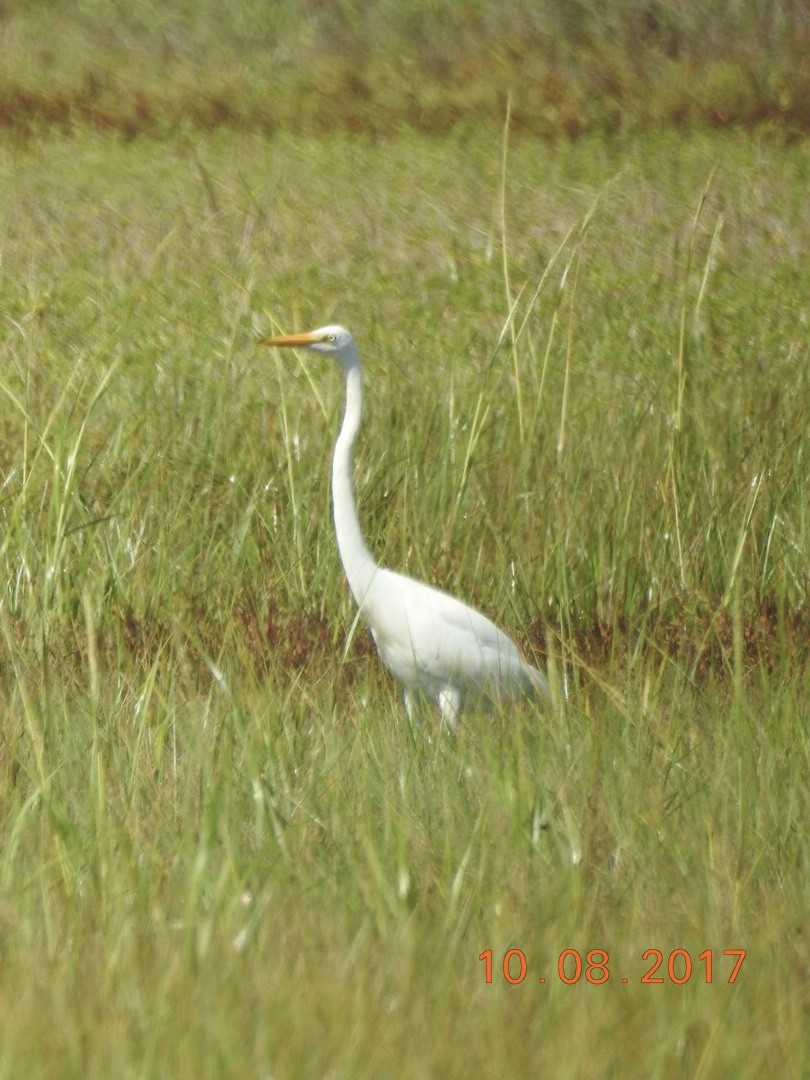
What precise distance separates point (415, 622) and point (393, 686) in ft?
1.39

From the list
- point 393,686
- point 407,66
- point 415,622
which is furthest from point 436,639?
point 407,66

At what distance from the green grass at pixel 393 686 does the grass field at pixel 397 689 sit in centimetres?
1

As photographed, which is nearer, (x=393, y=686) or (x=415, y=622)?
(x=415, y=622)

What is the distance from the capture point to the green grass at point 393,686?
1.84 m

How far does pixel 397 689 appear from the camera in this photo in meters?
3.75

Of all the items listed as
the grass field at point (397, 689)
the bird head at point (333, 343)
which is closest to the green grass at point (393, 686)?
the grass field at point (397, 689)

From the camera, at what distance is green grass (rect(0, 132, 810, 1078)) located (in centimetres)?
184

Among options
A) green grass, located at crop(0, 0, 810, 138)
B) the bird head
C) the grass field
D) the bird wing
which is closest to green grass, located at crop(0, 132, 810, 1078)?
the grass field

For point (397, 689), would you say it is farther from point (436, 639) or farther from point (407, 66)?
point (407, 66)

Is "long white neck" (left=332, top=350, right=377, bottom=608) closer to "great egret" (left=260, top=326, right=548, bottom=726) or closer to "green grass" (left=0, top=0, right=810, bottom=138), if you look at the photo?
"great egret" (left=260, top=326, right=548, bottom=726)

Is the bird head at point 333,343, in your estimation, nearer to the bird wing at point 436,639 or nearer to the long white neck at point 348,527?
the long white neck at point 348,527

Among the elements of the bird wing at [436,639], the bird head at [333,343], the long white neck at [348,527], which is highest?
the bird head at [333,343]

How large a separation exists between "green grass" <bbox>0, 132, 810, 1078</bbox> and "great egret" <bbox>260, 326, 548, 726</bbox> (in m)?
0.12

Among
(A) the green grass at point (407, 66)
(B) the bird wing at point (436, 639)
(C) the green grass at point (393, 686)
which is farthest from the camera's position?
(A) the green grass at point (407, 66)
